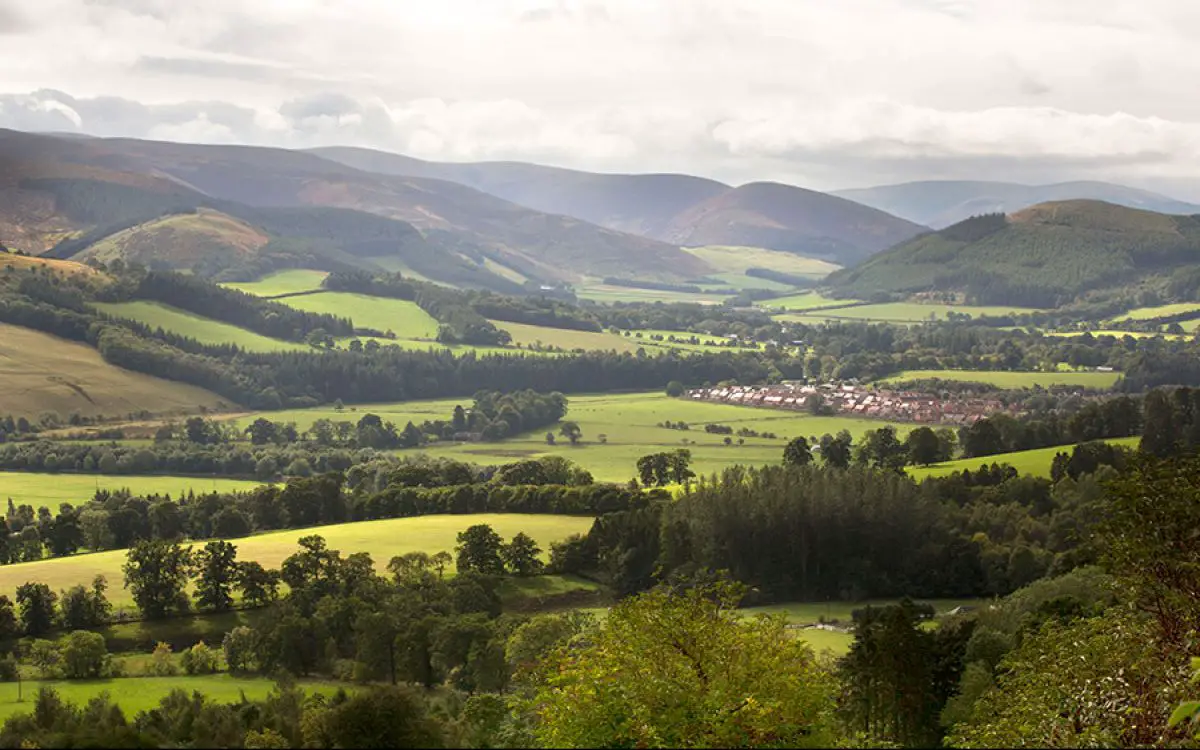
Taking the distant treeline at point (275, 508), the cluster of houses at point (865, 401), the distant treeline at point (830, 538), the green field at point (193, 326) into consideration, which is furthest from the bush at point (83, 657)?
the green field at point (193, 326)

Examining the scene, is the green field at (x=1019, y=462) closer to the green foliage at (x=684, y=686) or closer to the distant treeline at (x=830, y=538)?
the distant treeline at (x=830, y=538)

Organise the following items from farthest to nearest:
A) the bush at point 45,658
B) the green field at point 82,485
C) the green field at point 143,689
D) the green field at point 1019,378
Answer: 1. the green field at point 1019,378
2. the green field at point 82,485
3. the bush at point 45,658
4. the green field at point 143,689

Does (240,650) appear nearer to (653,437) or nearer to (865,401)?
(653,437)

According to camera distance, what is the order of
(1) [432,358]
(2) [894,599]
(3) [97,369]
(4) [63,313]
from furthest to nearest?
(1) [432,358] < (4) [63,313] < (3) [97,369] < (2) [894,599]

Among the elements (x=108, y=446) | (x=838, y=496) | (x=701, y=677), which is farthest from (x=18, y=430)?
(x=701, y=677)

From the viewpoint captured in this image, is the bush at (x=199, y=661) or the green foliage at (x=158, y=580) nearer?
the bush at (x=199, y=661)

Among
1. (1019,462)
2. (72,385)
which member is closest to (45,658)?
(1019,462)

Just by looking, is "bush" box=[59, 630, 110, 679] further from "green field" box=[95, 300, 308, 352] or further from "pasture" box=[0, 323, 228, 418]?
"green field" box=[95, 300, 308, 352]

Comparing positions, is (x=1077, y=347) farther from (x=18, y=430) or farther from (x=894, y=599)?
(x=18, y=430)
